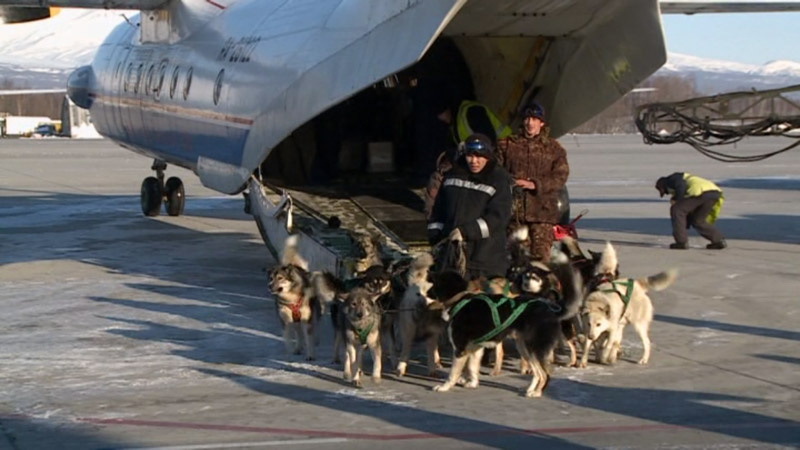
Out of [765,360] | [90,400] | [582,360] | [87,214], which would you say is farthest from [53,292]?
[87,214]

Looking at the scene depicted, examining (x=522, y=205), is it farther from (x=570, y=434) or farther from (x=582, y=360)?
(x=570, y=434)

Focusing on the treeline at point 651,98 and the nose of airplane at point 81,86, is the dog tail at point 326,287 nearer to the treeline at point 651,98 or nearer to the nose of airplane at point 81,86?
the nose of airplane at point 81,86

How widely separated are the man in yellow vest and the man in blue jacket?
8072mm

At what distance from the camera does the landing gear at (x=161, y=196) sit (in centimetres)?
2266

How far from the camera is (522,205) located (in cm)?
1114

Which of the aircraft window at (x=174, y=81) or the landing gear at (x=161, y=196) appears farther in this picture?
the landing gear at (x=161, y=196)

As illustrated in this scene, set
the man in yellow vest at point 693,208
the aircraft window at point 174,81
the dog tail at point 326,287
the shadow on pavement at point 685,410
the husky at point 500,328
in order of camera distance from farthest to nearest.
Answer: the man in yellow vest at point 693,208, the aircraft window at point 174,81, the dog tail at point 326,287, the husky at point 500,328, the shadow on pavement at point 685,410

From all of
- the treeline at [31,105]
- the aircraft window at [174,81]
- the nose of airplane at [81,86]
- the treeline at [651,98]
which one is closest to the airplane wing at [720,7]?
the aircraft window at [174,81]

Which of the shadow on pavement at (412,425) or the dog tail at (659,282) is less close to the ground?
the dog tail at (659,282)

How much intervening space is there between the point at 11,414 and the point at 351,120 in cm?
779

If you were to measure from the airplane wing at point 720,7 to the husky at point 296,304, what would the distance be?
7.55 m

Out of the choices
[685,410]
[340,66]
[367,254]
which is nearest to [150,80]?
[340,66]

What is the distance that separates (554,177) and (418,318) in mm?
2325

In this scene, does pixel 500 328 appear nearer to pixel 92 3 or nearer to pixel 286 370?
pixel 286 370
